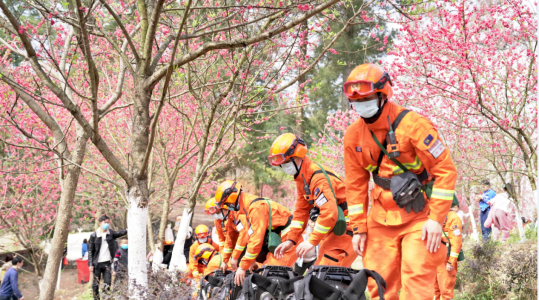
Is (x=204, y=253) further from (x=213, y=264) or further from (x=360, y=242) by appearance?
(x=360, y=242)

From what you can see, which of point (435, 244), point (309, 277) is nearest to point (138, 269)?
point (309, 277)

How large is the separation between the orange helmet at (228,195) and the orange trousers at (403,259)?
3063mm

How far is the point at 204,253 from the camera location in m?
8.77

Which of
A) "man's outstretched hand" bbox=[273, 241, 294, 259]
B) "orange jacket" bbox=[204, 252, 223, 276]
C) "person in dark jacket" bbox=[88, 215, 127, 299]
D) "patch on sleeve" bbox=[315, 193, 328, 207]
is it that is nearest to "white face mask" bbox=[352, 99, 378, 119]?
"patch on sleeve" bbox=[315, 193, 328, 207]

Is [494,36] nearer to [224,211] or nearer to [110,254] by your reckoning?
[224,211]

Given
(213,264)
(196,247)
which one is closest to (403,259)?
(213,264)

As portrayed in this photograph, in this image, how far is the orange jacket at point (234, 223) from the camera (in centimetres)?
654

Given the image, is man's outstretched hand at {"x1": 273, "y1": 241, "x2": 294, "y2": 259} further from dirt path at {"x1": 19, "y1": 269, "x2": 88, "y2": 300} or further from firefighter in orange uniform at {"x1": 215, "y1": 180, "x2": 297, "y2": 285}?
dirt path at {"x1": 19, "y1": 269, "x2": 88, "y2": 300}

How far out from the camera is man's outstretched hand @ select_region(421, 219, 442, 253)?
3.29 metres

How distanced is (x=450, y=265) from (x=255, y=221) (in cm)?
337

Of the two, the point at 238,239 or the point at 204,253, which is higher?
the point at 238,239

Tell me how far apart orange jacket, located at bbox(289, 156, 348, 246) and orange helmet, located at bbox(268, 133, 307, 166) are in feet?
0.47

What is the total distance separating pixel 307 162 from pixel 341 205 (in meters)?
0.65

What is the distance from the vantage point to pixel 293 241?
203 inches
